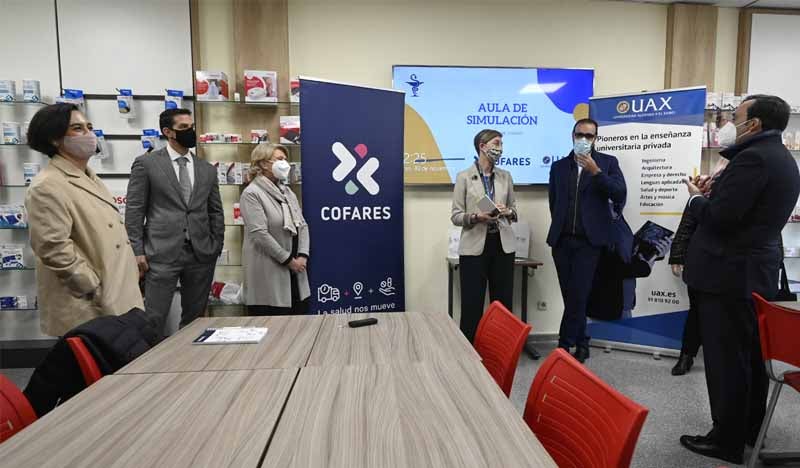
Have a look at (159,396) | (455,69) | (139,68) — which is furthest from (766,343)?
(139,68)

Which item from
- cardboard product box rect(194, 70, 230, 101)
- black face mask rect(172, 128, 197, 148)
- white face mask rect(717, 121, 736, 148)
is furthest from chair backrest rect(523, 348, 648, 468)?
cardboard product box rect(194, 70, 230, 101)

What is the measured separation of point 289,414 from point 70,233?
1483 millimetres

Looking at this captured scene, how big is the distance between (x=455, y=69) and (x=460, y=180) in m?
1.14

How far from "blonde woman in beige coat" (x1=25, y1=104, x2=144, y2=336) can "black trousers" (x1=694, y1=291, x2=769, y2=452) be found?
285 centimetres

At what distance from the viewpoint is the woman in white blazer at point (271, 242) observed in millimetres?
2736

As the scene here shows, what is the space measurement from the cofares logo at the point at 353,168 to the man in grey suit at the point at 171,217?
83cm

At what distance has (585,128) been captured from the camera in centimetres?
333

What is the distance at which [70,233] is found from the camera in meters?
1.92

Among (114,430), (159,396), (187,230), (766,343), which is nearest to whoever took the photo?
(114,430)

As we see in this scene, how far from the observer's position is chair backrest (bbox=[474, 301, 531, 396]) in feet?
5.18

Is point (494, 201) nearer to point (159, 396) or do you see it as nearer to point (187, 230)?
point (187, 230)

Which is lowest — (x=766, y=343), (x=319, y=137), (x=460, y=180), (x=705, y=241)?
(x=766, y=343)

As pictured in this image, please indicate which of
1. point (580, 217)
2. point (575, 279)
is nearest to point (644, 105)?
point (580, 217)

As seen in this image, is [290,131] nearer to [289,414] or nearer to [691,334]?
[289,414]
